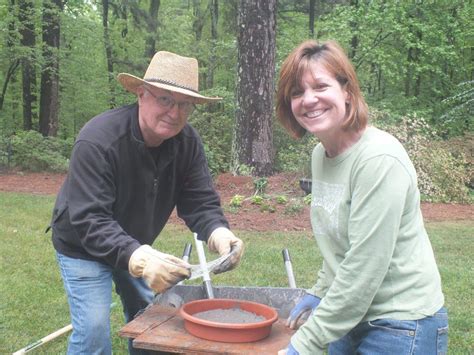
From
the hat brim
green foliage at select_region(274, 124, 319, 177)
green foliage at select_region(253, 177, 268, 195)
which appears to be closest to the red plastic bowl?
the hat brim

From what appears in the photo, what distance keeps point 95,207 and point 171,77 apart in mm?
728

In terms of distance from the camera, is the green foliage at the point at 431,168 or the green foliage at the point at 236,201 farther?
the green foliage at the point at 431,168

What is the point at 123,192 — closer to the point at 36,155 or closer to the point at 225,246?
the point at 225,246

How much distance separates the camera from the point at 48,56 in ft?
56.5

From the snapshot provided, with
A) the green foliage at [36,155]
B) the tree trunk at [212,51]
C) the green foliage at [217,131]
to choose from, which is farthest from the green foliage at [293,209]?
the tree trunk at [212,51]

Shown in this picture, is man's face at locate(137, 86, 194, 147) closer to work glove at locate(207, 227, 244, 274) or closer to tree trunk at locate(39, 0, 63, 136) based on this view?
work glove at locate(207, 227, 244, 274)

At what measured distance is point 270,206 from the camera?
8.43m

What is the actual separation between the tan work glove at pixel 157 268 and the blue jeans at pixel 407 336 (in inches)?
29.0

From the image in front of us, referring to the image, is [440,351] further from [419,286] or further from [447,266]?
[447,266]

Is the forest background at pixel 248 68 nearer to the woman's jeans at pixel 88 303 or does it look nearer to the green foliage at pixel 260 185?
the green foliage at pixel 260 185

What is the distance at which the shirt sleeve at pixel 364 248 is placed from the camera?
68.9 inches

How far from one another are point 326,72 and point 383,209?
54 centimetres

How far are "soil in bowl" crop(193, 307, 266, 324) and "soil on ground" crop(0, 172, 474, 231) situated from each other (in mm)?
5098

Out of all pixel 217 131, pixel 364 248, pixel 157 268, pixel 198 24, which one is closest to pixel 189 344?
pixel 157 268
